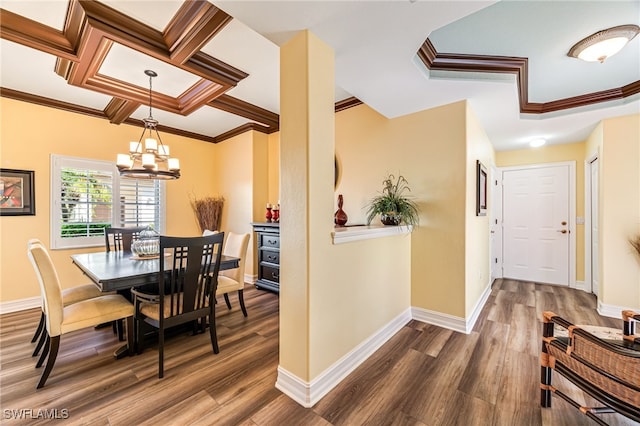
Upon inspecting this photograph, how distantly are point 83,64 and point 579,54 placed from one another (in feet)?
14.3

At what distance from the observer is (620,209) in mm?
3115

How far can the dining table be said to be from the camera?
1.90 meters

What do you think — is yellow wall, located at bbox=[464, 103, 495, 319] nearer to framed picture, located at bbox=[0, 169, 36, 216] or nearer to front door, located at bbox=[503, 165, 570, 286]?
front door, located at bbox=[503, 165, 570, 286]

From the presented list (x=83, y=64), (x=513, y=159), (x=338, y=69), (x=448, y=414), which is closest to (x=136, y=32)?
(x=83, y=64)

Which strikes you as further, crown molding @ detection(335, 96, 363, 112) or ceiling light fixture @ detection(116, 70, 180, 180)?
crown molding @ detection(335, 96, 363, 112)

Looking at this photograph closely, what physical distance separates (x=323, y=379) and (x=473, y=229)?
2307 mm

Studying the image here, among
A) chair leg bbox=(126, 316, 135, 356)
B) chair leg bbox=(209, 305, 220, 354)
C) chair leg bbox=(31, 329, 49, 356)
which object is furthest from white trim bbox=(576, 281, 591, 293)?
chair leg bbox=(31, 329, 49, 356)

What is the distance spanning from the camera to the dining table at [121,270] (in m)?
1.90

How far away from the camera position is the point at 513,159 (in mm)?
4652

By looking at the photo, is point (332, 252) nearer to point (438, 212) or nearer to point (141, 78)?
point (438, 212)

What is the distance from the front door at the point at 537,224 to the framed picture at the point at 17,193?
723 centimetres

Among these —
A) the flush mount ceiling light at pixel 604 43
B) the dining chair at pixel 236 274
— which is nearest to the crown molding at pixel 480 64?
the flush mount ceiling light at pixel 604 43

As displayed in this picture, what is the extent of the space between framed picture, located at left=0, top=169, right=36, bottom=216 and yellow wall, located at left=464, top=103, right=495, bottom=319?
5.28 metres

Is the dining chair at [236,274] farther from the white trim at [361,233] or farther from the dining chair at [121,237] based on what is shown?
the white trim at [361,233]
